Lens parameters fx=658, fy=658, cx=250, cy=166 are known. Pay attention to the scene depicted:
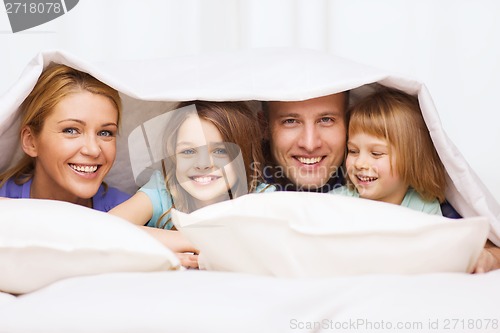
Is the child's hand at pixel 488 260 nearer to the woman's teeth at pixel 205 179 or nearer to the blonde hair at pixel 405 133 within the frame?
the blonde hair at pixel 405 133

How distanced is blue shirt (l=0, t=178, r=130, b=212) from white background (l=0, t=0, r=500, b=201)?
20.4 inches

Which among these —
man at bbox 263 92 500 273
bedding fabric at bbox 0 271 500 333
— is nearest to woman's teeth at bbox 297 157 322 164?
man at bbox 263 92 500 273

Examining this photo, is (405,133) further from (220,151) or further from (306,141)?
(220,151)

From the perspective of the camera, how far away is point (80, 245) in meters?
0.84

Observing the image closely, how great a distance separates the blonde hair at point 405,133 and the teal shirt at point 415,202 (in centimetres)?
1

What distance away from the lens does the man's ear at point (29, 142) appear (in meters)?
1.38

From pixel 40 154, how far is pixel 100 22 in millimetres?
637

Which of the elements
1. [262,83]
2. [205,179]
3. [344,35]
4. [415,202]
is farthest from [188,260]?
[344,35]

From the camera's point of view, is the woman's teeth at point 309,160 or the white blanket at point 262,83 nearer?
the white blanket at point 262,83

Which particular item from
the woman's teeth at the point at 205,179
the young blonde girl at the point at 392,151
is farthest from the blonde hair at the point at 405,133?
the woman's teeth at the point at 205,179

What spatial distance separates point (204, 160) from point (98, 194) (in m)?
0.32

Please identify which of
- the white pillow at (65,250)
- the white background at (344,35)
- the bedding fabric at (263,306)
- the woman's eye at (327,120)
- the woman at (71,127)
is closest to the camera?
the bedding fabric at (263,306)

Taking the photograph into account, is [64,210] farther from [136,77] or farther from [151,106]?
[151,106]

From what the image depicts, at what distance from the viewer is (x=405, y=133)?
4.54 ft
